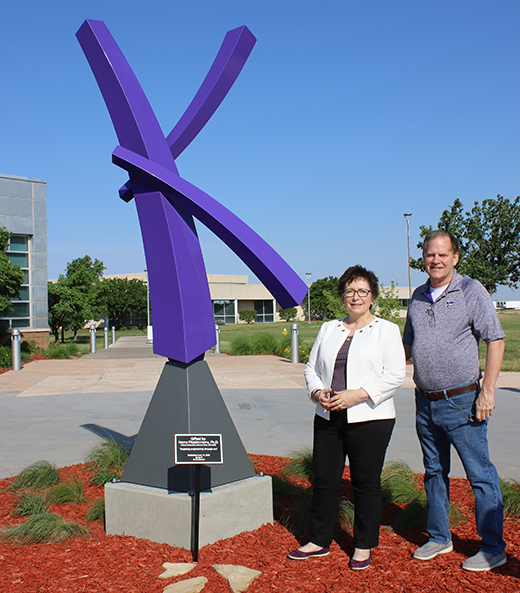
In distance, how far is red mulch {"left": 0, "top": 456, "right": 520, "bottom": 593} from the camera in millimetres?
2812

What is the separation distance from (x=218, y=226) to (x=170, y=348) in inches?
36.9

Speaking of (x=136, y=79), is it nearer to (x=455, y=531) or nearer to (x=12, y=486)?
(x=12, y=486)

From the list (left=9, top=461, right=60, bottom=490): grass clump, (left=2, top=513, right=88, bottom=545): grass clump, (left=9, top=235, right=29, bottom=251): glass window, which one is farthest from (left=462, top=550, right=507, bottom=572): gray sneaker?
(left=9, top=235, right=29, bottom=251): glass window

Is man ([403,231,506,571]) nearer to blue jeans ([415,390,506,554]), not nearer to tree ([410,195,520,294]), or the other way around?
blue jeans ([415,390,506,554])

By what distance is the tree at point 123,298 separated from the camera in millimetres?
55562

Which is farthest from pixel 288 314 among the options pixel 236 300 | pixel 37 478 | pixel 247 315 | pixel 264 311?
pixel 37 478

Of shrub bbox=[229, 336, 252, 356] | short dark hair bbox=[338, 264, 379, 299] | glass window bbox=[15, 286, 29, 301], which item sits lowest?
shrub bbox=[229, 336, 252, 356]

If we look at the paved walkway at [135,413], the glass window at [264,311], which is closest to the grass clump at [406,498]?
the paved walkway at [135,413]

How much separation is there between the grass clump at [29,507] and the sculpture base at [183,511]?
1.92 ft

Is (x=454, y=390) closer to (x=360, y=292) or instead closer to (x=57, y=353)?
(x=360, y=292)

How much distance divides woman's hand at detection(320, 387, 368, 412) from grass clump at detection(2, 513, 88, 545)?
1.94 meters

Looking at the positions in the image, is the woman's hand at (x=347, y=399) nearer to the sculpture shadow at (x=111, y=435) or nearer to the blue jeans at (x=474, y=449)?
the blue jeans at (x=474, y=449)

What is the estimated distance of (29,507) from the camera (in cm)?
379

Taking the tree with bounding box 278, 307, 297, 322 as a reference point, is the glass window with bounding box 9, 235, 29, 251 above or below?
above
